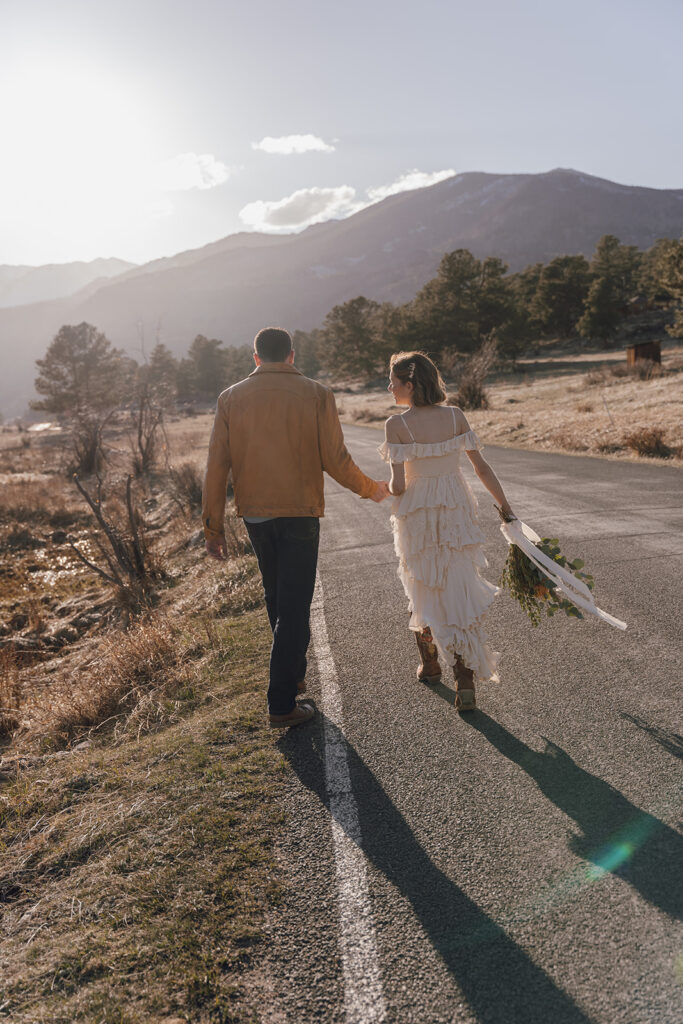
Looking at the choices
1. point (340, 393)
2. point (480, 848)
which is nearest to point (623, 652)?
point (480, 848)

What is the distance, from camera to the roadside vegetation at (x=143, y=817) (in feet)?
7.10

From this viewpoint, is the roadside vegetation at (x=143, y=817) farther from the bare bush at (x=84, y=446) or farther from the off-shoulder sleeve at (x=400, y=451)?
the bare bush at (x=84, y=446)

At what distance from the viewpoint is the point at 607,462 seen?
13.7 metres

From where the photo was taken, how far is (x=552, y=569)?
12.1ft

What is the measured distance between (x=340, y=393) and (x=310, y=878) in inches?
2592

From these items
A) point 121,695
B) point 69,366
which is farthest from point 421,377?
point 69,366

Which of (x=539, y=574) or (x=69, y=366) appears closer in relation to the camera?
(x=539, y=574)

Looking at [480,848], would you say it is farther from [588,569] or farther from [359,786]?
[588,569]

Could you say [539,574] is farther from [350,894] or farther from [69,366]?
[69,366]

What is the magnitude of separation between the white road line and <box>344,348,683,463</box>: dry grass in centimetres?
1196

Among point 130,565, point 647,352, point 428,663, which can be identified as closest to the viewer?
point 428,663

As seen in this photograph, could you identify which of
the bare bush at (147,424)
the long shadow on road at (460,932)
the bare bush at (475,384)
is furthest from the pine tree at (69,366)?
the long shadow on road at (460,932)

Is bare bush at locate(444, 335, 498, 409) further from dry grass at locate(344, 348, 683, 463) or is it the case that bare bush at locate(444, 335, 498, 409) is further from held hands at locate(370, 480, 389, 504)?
held hands at locate(370, 480, 389, 504)

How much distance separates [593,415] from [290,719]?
18086mm
